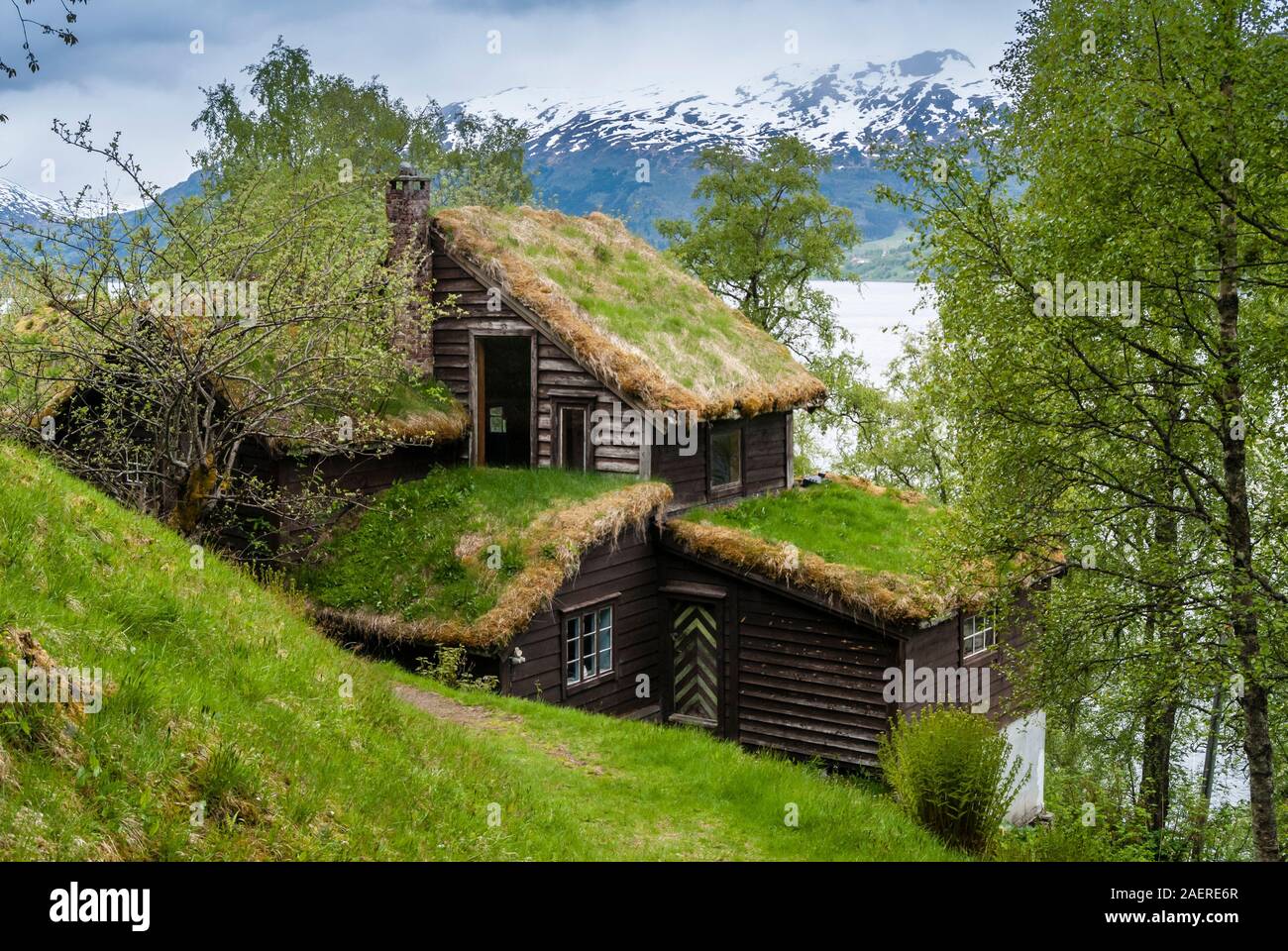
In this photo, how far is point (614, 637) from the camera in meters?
19.3

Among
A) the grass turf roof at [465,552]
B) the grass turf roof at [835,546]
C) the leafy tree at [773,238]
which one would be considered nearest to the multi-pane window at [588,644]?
→ the grass turf roof at [465,552]

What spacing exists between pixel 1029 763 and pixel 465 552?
14412 mm

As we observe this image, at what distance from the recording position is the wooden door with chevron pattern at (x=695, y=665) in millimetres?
20375

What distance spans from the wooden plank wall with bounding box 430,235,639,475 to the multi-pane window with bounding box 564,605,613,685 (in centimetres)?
294

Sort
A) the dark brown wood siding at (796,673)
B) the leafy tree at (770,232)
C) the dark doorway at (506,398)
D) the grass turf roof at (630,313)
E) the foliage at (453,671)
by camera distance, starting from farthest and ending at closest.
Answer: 1. the leafy tree at (770,232)
2. the dark doorway at (506,398)
3. the grass turf roof at (630,313)
4. the dark brown wood siding at (796,673)
5. the foliage at (453,671)

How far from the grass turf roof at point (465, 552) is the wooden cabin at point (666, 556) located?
72mm

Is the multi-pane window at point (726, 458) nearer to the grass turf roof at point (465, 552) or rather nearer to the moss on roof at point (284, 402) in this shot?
the grass turf roof at point (465, 552)

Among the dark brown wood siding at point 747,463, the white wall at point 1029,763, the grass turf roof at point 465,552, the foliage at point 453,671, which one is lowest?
the white wall at point 1029,763

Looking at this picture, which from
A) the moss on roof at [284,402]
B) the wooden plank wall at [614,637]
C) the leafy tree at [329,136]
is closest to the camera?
the moss on roof at [284,402]

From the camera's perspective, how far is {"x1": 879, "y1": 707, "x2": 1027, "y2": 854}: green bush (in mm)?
11422

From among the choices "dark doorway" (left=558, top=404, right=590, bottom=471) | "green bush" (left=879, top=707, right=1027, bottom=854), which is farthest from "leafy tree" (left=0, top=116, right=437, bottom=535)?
"green bush" (left=879, top=707, right=1027, bottom=854)

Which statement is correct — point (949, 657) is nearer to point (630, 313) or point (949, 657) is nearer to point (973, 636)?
point (973, 636)
